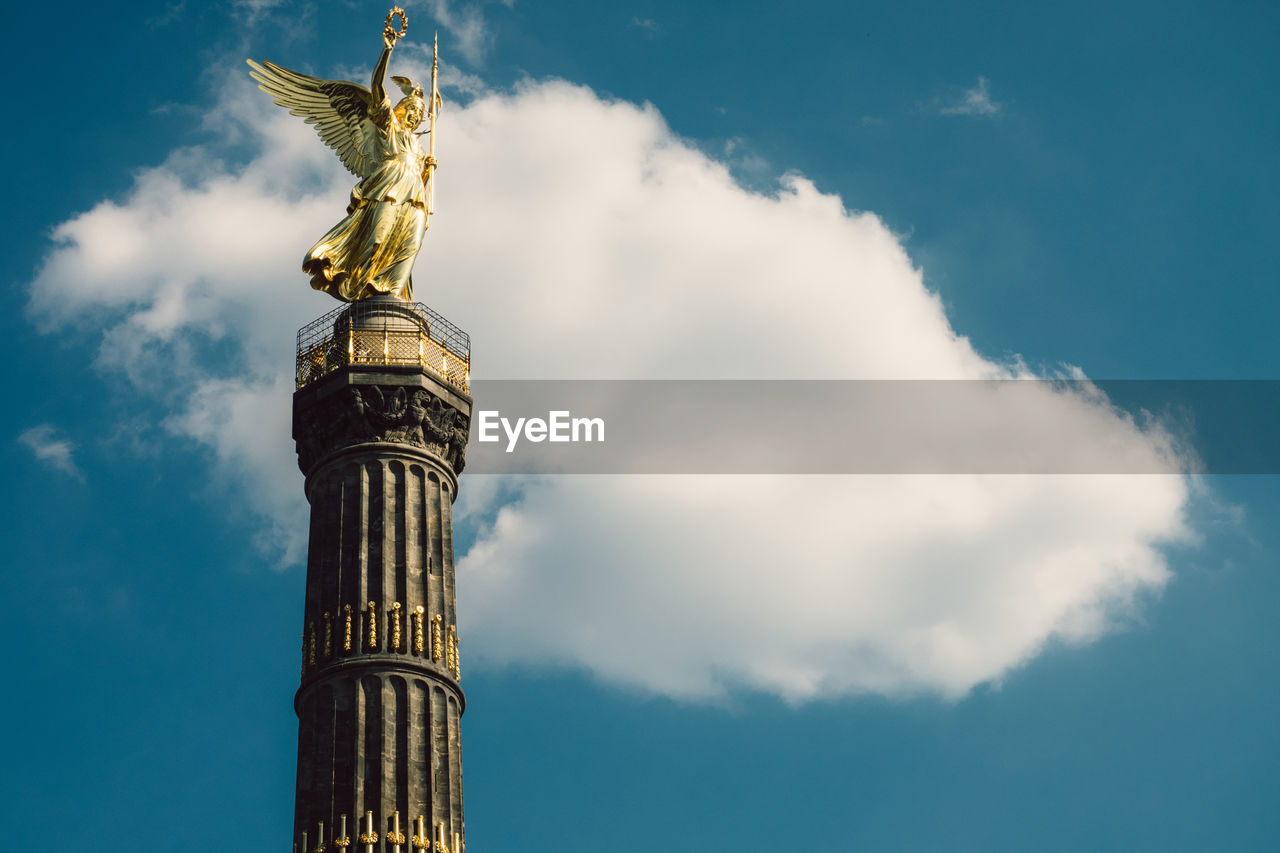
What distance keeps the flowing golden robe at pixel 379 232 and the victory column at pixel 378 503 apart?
0.05 meters

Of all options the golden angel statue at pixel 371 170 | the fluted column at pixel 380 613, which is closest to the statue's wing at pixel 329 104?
the golden angel statue at pixel 371 170

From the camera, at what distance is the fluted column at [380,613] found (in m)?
49.6

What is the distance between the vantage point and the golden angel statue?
58844mm

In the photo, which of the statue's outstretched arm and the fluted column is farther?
the statue's outstretched arm

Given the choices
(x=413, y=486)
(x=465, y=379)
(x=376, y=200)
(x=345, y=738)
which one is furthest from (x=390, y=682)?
(x=376, y=200)

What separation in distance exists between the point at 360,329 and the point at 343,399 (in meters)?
2.84

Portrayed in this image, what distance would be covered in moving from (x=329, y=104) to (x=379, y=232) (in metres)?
5.27

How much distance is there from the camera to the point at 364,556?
53.5 metres

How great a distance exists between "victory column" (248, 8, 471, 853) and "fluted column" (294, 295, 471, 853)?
0.14ft

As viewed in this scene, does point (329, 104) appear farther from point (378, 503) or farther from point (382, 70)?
point (378, 503)

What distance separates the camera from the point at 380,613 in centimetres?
5247

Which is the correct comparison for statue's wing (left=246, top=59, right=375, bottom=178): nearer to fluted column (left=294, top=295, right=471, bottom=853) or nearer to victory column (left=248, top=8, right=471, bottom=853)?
victory column (left=248, top=8, right=471, bottom=853)

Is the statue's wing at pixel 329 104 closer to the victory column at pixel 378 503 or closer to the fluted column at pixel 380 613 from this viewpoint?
the victory column at pixel 378 503

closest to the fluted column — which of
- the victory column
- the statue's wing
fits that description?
the victory column
